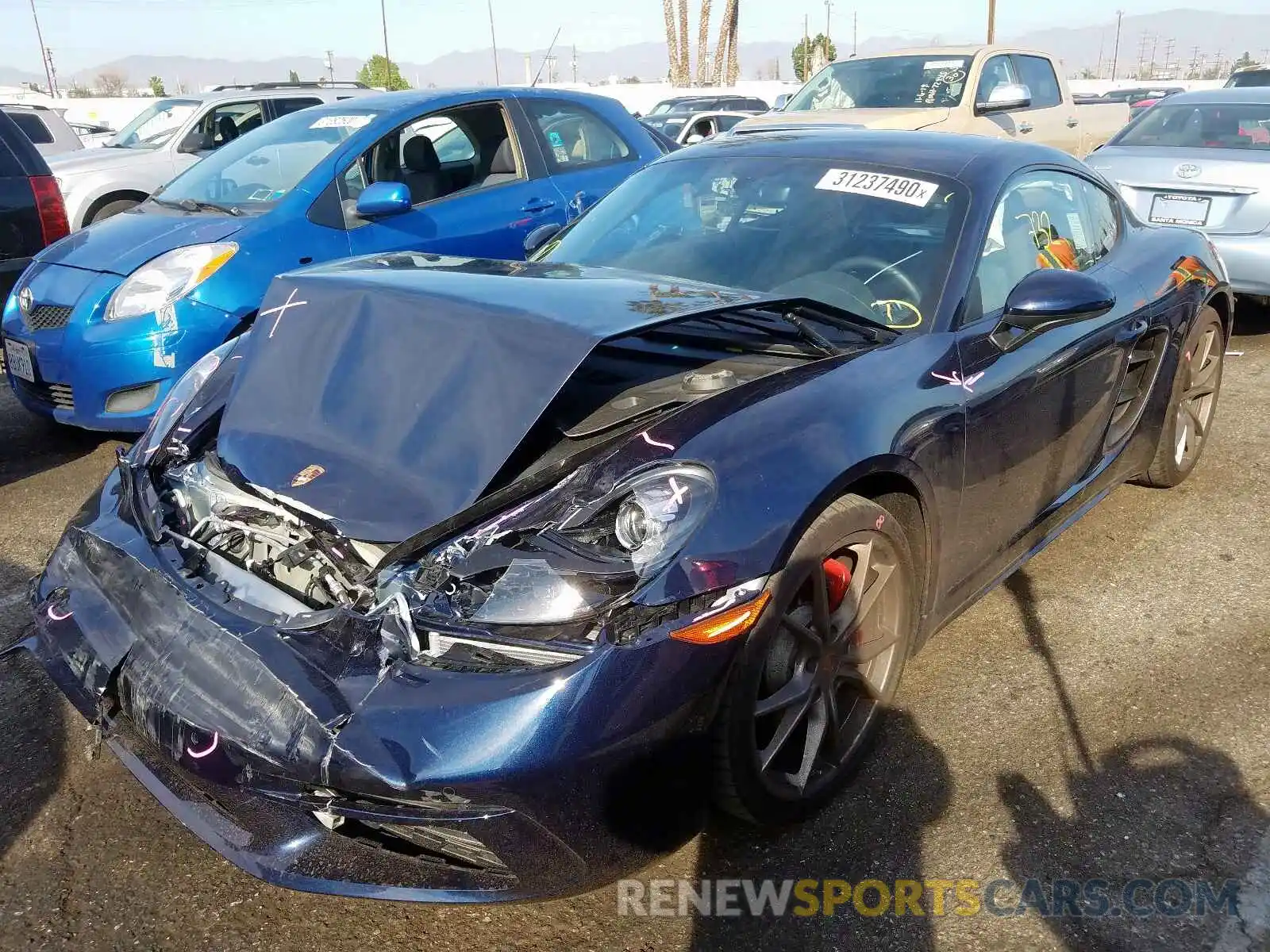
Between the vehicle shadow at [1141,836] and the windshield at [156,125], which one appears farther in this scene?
the windshield at [156,125]

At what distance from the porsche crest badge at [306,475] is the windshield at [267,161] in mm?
3358

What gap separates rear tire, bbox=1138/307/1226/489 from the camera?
3.94 metres

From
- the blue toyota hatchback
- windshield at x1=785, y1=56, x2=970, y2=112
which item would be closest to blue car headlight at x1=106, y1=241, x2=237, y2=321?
the blue toyota hatchback

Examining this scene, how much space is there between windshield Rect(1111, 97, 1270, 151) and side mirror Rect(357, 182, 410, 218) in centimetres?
532

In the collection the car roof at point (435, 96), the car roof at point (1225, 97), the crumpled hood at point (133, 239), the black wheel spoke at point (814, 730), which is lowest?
the black wheel spoke at point (814, 730)

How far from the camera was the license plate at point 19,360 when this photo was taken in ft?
15.1

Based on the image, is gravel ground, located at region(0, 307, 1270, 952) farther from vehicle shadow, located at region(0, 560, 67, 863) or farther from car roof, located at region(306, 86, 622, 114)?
A: car roof, located at region(306, 86, 622, 114)

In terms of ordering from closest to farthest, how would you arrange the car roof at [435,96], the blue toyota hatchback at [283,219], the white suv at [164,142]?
1. the blue toyota hatchback at [283,219]
2. the car roof at [435,96]
3. the white suv at [164,142]

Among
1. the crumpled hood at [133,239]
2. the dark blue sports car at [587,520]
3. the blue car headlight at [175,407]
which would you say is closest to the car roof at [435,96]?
the crumpled hood at [133,239]

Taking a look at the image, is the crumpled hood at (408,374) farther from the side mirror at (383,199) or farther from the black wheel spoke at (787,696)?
the side mirror at (383,199)

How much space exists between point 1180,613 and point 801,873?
6.10ft

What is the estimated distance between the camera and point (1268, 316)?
7.47 meters

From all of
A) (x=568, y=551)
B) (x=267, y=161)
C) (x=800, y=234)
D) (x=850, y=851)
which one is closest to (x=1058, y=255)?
(x=800, y=234)

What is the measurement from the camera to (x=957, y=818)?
2.36 m
